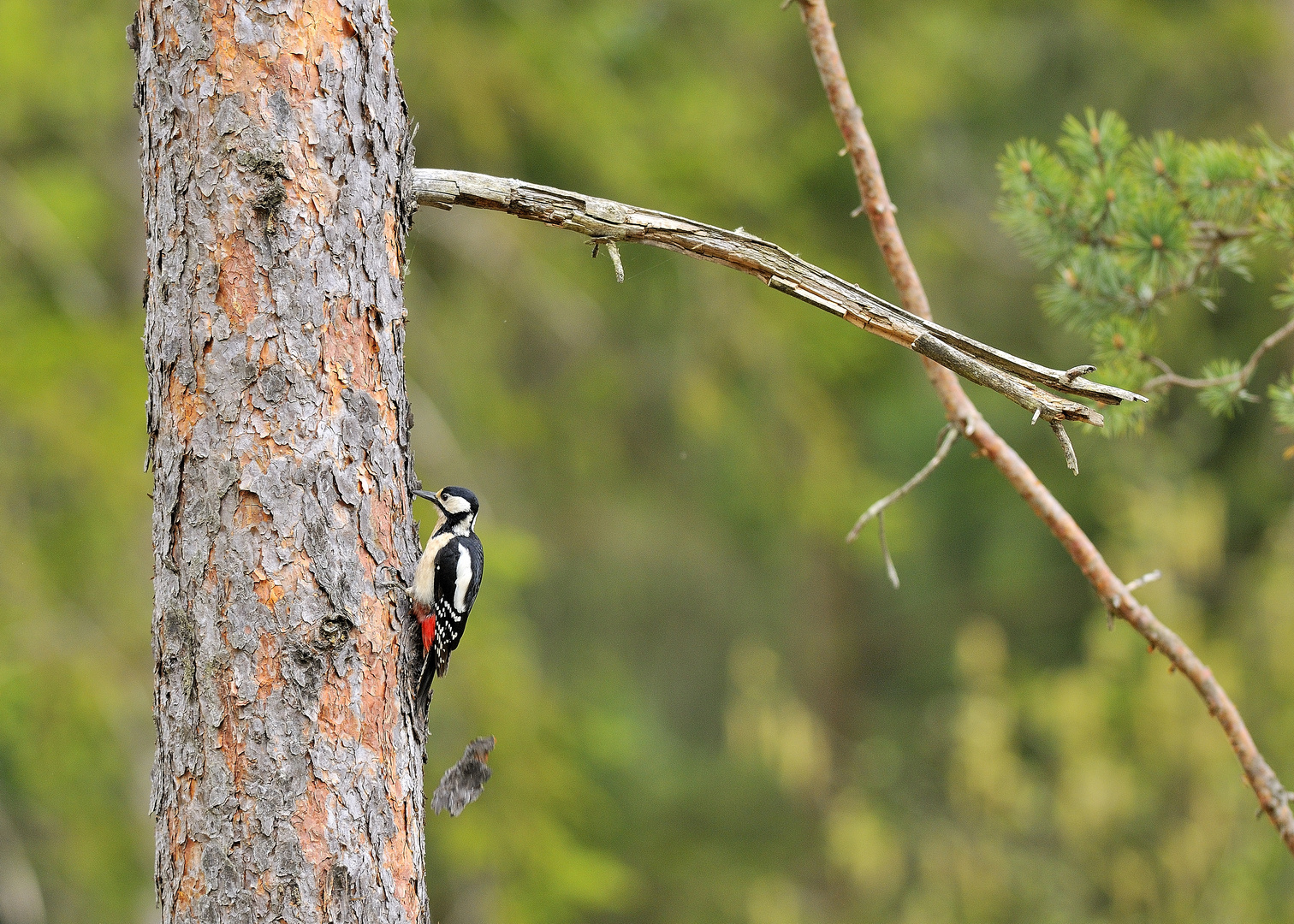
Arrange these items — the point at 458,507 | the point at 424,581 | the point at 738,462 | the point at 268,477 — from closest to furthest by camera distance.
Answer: the point at 268,477
the point at 424,581
the point at 458,507
the point at 738,462

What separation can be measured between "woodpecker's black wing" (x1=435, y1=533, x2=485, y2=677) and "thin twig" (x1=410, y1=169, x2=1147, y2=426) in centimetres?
83

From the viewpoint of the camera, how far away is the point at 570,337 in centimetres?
694

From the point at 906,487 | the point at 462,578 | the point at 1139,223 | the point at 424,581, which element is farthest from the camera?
the point at 1139,223

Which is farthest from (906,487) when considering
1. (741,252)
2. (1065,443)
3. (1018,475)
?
(741,252)

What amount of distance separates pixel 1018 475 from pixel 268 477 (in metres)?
1.65

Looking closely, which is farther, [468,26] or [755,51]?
[755,51]

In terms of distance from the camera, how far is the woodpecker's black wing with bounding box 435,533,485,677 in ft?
7.95

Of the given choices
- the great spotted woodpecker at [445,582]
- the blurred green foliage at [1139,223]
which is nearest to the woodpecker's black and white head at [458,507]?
the great spotted woodpecker at [445,582]

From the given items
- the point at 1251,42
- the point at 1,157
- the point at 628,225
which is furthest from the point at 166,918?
the point at 1251,42

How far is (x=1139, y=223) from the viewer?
3.00 metres

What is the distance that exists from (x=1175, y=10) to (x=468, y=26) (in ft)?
16.6

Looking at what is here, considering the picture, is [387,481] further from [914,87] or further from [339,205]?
[914,87]

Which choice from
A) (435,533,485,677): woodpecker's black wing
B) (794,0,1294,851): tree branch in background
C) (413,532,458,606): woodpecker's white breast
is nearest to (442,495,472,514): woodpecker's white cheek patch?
(435,533,485,677): woodpecker's black wing

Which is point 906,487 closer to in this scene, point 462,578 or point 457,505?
point 462,578
